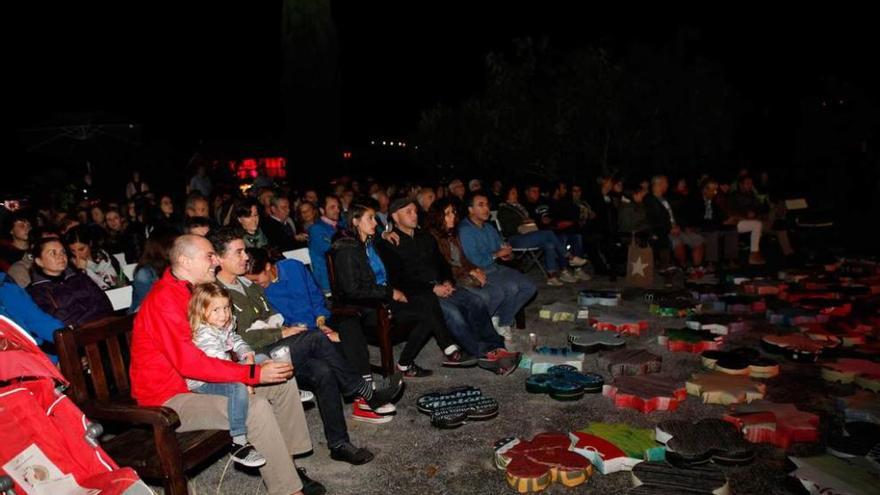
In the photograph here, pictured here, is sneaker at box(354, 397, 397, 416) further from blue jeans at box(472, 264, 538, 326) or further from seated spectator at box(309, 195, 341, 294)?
seated spectator at box(309, 195, 341, 294)

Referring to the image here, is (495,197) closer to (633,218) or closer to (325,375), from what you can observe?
(633,218)

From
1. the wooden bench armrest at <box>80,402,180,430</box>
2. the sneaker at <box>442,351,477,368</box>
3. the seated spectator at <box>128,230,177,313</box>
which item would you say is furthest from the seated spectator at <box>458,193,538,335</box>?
the wooden bench armrest at <box>80,402,180,430</box>

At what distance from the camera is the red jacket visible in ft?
10.7

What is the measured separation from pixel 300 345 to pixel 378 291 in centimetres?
129

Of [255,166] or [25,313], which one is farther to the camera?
[255,166]

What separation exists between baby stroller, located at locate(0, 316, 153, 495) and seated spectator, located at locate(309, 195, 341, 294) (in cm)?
373

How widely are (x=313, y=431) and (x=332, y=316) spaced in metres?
0.93

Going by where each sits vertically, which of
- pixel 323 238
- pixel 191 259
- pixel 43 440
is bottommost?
pixel 43 440

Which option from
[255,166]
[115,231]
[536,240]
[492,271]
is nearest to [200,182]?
[115,231]

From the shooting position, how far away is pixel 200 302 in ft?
11.4

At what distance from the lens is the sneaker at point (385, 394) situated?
Answer: 455 centimetres

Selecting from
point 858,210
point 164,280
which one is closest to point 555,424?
point 164,280

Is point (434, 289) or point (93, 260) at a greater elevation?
point (93, 260)

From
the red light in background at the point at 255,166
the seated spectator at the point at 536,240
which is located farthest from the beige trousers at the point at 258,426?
the red light in background at the point at 255,166
